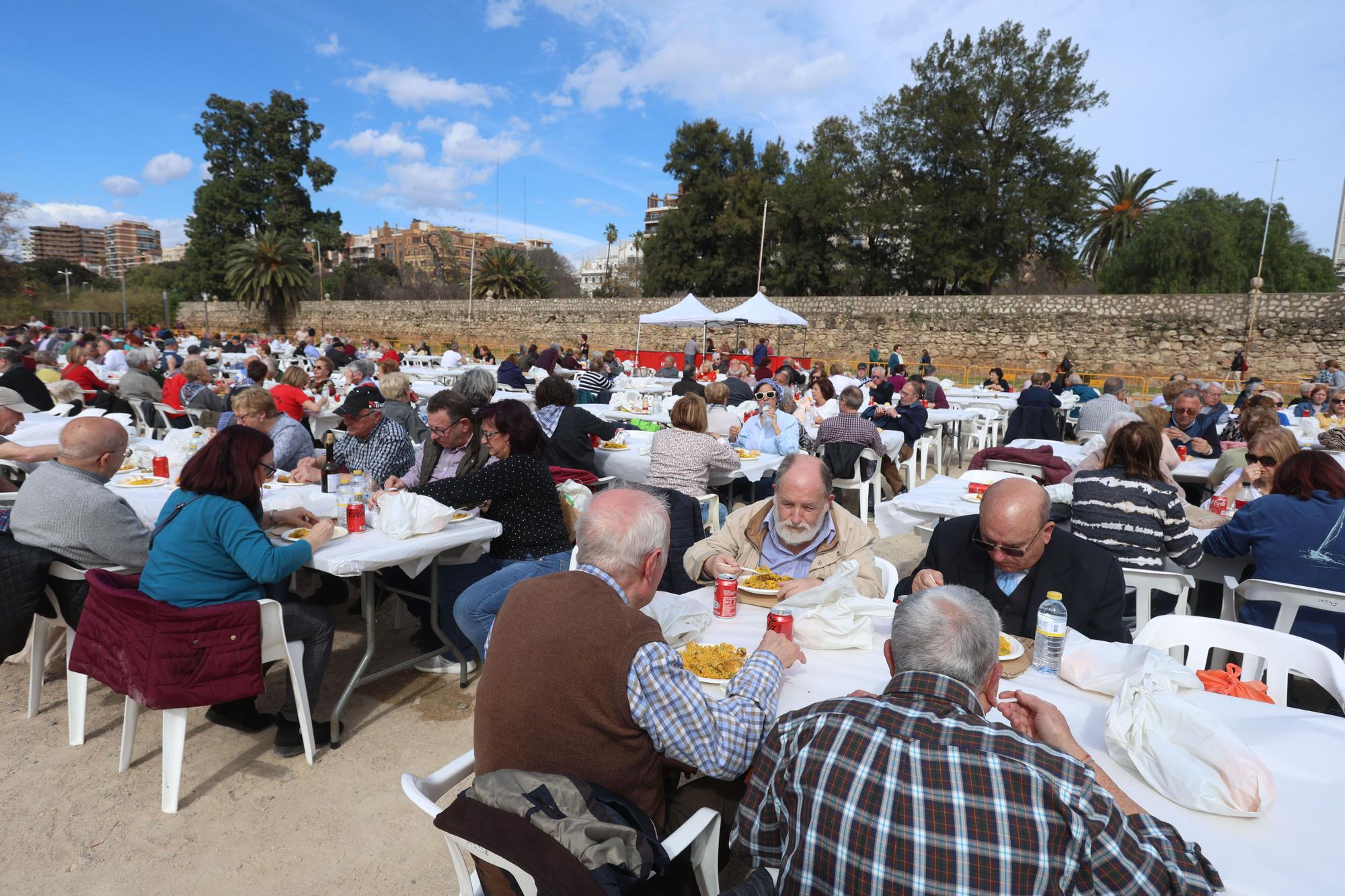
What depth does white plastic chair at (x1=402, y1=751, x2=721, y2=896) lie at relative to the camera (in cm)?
134

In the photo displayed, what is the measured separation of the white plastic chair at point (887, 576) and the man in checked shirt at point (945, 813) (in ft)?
5.50

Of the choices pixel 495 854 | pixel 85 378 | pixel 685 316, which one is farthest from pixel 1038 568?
pixel 685 316

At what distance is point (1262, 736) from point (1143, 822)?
0.83 meters

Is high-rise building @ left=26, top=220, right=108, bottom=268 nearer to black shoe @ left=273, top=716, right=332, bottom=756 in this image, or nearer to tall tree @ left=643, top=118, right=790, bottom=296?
tall tree @ left=643, top=118, right=790, bottom=296

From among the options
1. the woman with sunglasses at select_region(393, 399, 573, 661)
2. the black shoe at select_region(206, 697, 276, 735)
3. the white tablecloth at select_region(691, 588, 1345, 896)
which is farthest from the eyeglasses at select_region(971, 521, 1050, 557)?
the black shoe at select_region(206, 697, 276, 735)

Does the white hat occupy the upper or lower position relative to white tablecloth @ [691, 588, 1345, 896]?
upper

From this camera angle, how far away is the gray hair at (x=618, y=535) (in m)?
1.90

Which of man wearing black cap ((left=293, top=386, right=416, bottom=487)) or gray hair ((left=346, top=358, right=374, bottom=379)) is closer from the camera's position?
man wearing black cap ((left=293, top=386, right=416, bottom=487))

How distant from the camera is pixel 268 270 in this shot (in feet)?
123

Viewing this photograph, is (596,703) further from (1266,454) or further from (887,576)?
(1266,454)

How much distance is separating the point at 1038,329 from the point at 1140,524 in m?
20.8

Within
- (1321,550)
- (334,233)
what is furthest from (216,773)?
(334,233)

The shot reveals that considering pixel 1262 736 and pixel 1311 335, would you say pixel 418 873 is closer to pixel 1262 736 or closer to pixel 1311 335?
pixel 1262 736

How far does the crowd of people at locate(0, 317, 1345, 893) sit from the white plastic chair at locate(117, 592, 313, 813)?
0.08m
